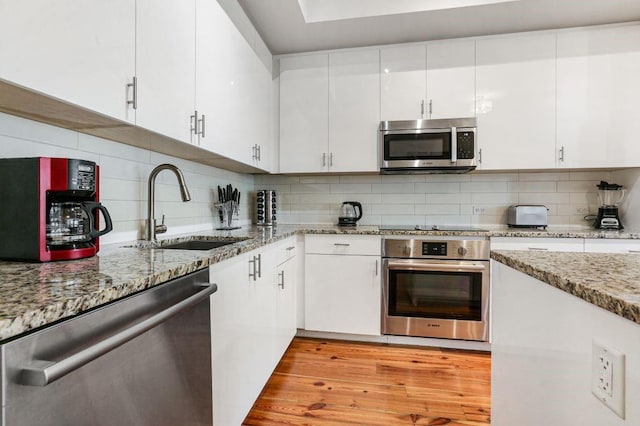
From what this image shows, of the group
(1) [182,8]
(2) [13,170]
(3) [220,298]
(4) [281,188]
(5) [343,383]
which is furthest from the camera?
(4) [281,188]

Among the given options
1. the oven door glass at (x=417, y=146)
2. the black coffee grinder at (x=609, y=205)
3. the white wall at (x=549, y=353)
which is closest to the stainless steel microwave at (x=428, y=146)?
the oven door glass at (x=417, y=146)

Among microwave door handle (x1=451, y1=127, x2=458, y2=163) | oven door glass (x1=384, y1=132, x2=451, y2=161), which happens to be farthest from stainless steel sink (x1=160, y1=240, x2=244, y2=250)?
microwave door handle (x1=451, y1=127, x2=458, y2=163)

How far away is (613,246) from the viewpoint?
223 cm

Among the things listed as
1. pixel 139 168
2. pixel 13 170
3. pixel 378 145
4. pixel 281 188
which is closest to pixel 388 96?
pixel 378 145

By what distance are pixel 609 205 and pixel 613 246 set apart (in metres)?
0.62

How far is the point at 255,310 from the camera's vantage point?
1662mm

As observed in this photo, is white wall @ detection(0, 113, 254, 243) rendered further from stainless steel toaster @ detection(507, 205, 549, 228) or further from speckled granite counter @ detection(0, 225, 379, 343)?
stainless steel toaster @ detection(507, 205, 549, 228)

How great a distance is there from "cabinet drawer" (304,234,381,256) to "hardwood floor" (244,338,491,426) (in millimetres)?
722

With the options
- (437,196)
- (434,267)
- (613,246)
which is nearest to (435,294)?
(434,267)

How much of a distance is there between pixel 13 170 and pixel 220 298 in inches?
29.9

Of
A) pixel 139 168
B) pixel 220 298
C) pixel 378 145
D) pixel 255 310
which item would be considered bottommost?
pixel 255 310

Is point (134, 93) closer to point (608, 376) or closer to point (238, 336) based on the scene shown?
point (238, 336)

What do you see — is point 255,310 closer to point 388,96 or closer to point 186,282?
point 186,282

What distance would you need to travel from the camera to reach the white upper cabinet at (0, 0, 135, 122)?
2.64ft
